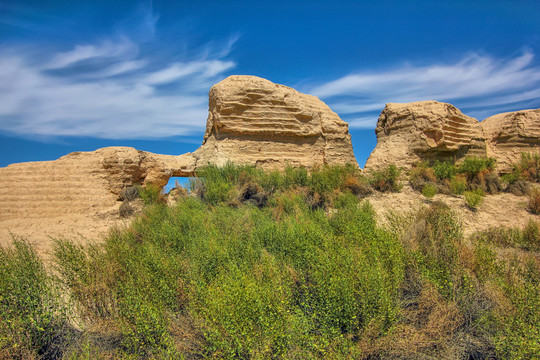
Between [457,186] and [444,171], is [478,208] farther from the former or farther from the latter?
[444,171]

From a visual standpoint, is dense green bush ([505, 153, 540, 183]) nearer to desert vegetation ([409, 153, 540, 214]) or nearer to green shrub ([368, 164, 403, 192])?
desert vegetation ([409, 153, 540, 214])

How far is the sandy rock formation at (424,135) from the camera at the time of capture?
40.5 ft

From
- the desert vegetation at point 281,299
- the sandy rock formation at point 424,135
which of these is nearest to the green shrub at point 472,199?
the sandy rock formation at point 424,135

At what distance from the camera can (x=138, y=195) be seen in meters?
11.2

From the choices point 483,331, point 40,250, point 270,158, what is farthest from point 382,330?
point 270,158

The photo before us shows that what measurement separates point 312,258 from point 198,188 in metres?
6.47

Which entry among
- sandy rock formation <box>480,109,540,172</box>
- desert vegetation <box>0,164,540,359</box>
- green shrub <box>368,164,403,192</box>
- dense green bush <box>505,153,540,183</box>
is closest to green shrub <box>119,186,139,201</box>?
desert vegetation <box>0,164,540,359</box>

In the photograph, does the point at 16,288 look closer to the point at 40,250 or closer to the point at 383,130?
the point at 40,250

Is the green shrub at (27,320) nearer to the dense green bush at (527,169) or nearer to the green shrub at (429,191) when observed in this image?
the green shrub at (429,191)

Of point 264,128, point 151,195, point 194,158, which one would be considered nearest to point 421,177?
point 264,128

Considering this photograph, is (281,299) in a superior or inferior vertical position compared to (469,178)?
inferior

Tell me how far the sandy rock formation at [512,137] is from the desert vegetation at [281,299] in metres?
9.09

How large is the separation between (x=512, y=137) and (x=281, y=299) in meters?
14.4

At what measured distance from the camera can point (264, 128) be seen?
11.4m
